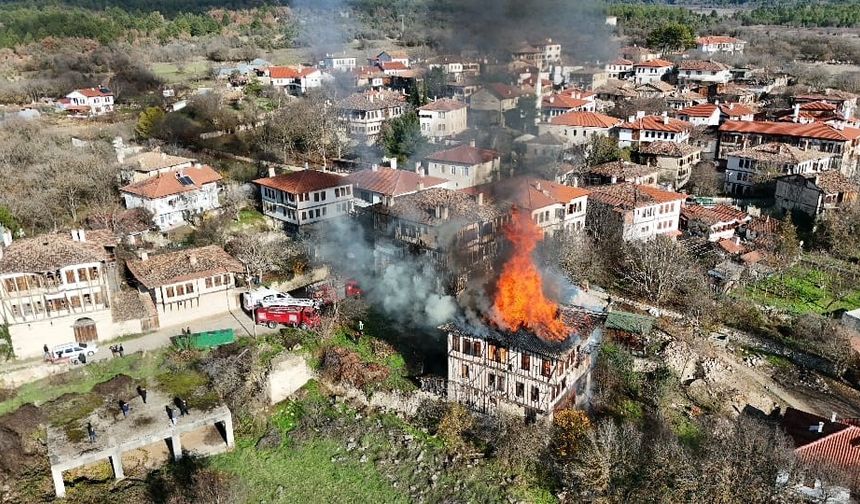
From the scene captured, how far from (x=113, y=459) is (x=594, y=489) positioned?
60.2 feet

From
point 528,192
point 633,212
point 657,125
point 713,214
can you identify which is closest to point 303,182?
point 528,192

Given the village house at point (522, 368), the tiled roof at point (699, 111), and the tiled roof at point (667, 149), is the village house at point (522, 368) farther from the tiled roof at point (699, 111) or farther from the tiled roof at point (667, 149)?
the tiled roof at point (699, 111)

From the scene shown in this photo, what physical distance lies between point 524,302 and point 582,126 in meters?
39.3

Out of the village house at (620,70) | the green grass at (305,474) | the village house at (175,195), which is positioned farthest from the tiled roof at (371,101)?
the green grass at (305,474)

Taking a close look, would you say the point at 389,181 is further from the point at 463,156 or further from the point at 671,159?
the point at 671,159

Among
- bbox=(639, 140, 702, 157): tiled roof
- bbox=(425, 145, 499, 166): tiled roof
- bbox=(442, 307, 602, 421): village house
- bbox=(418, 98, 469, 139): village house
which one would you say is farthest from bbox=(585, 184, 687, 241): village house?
bbox=(442, 307, 602, 421): village house

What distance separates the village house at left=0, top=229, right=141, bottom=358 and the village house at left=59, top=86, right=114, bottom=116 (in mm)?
47579

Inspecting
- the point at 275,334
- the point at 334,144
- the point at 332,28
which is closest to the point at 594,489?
the point at 275,334

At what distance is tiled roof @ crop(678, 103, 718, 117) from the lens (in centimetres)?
7431

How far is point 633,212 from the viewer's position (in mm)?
46969

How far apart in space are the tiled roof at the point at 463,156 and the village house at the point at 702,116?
33003mm

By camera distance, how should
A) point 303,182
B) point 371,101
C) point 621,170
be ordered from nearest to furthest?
point 303,182 → point 621,170 → point 371,101

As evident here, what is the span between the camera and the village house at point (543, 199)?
130ft

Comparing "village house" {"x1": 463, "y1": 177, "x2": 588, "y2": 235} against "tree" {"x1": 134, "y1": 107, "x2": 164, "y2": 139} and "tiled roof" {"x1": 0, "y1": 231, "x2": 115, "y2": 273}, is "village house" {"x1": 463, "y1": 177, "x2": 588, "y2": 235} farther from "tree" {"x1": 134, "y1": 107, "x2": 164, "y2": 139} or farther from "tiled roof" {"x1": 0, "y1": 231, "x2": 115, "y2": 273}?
"tree" {"x1": 134, "y1": 107, "x2": 164, "y2": 139}
